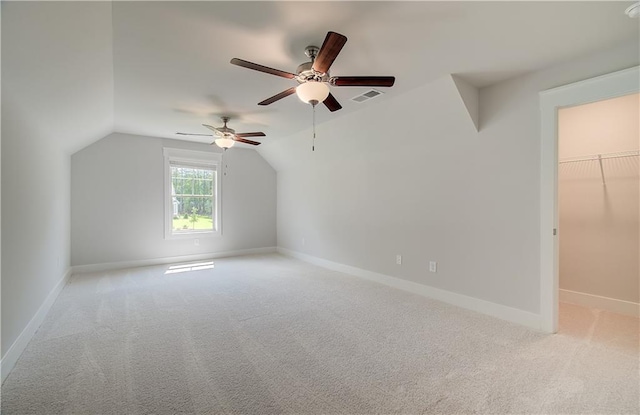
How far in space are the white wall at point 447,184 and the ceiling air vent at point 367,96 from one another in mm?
195

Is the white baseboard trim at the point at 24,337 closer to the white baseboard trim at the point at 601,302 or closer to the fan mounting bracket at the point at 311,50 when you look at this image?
the fan mounting bracket at the point at 311,50

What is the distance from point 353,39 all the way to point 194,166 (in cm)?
492

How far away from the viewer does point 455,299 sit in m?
3.57

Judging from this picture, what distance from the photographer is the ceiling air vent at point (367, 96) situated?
3.39 metres

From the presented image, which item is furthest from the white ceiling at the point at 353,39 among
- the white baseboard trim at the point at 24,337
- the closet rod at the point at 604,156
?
the white baseboard trim at the point at 24,337

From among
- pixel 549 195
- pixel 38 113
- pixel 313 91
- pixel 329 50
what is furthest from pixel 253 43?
pixel 549 195

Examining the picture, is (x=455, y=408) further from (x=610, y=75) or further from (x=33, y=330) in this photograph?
(x=33, y=330)

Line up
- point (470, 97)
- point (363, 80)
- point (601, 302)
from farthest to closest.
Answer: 1. point (601, 302)
2. point (470, 97)
3. point (363, 80)

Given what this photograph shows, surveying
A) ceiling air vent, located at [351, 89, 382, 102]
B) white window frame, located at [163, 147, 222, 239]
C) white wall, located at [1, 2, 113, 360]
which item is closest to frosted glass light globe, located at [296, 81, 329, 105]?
ceiling air vent, located at [351, 89, 382, 102]

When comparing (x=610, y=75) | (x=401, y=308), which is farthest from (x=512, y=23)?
(x=401, y=308)

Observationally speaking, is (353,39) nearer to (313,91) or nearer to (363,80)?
(363,80)

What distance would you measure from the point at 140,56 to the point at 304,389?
118 inches

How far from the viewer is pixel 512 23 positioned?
2.09 meters

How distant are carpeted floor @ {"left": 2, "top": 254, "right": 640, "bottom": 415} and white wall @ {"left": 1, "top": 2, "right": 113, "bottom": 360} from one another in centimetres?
49
